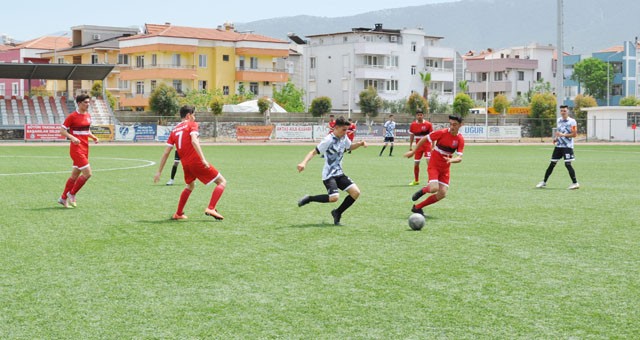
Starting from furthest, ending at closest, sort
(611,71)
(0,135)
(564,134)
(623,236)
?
1. (611,71)
2. (0,135)
3. (564,134)
4. (623,236)

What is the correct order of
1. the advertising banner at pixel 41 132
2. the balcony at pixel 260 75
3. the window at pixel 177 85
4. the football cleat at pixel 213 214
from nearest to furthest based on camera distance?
the football cleat at pixel 213 214, the advertising banner at pixel 41 132, the window at pixel 177 85, the balcony at pixel 260 75

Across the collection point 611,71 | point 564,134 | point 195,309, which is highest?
point 611,71

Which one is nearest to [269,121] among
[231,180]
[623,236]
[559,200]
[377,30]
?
[377,30]

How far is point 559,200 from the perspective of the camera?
1714cm

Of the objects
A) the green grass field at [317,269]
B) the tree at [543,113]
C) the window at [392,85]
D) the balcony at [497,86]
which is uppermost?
the balcony at [497,86]

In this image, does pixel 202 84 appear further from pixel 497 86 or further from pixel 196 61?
pixel 497 86

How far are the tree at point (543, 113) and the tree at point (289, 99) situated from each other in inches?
1107

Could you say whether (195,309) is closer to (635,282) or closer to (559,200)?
→ (635,282)

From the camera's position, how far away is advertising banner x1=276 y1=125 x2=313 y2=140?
60.6 metres

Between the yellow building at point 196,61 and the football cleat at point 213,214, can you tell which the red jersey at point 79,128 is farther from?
the yellow building at point 196,61

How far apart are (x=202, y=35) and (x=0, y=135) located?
39179mm

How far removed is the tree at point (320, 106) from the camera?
247 feet

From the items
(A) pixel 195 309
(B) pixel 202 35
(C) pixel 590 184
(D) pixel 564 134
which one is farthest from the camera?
(B) pixel 202 35

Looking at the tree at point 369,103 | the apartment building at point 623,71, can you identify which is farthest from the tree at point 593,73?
the tree at point 369,103
